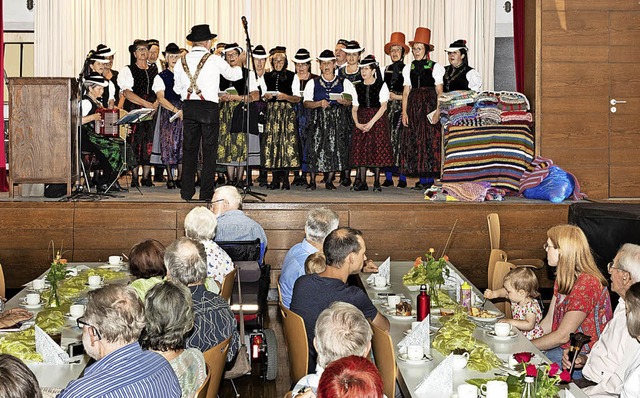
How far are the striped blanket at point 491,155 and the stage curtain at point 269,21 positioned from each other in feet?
12.6

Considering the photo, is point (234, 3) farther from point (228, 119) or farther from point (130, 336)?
point (130, 336)

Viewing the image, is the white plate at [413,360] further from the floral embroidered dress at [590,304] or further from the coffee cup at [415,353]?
the floral embroidered dress at [590,304]

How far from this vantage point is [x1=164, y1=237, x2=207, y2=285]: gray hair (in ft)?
13.9

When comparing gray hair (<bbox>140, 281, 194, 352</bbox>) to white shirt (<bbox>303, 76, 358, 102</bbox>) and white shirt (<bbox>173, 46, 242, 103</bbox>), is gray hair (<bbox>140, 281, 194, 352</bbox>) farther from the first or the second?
white shirt (<bbox>303, 76, 358, 102</bbox>)

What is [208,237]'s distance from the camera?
5.48 m

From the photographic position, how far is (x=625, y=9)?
923 centimetres

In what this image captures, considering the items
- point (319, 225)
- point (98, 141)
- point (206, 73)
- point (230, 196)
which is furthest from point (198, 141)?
point (319, 225)

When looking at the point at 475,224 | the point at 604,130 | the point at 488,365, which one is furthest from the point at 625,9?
the point at 488,365

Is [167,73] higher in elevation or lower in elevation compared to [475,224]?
higher

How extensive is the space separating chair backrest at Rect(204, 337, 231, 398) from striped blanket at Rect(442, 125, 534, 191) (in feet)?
18.4

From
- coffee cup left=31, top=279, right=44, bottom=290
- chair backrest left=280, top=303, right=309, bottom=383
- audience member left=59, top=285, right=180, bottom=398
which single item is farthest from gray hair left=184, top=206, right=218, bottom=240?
audience member left=59, top=285, right=180, bottom=398

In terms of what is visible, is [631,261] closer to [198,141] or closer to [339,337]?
→ [339,337]

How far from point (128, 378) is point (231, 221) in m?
3.38

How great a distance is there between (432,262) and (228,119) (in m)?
5.08
